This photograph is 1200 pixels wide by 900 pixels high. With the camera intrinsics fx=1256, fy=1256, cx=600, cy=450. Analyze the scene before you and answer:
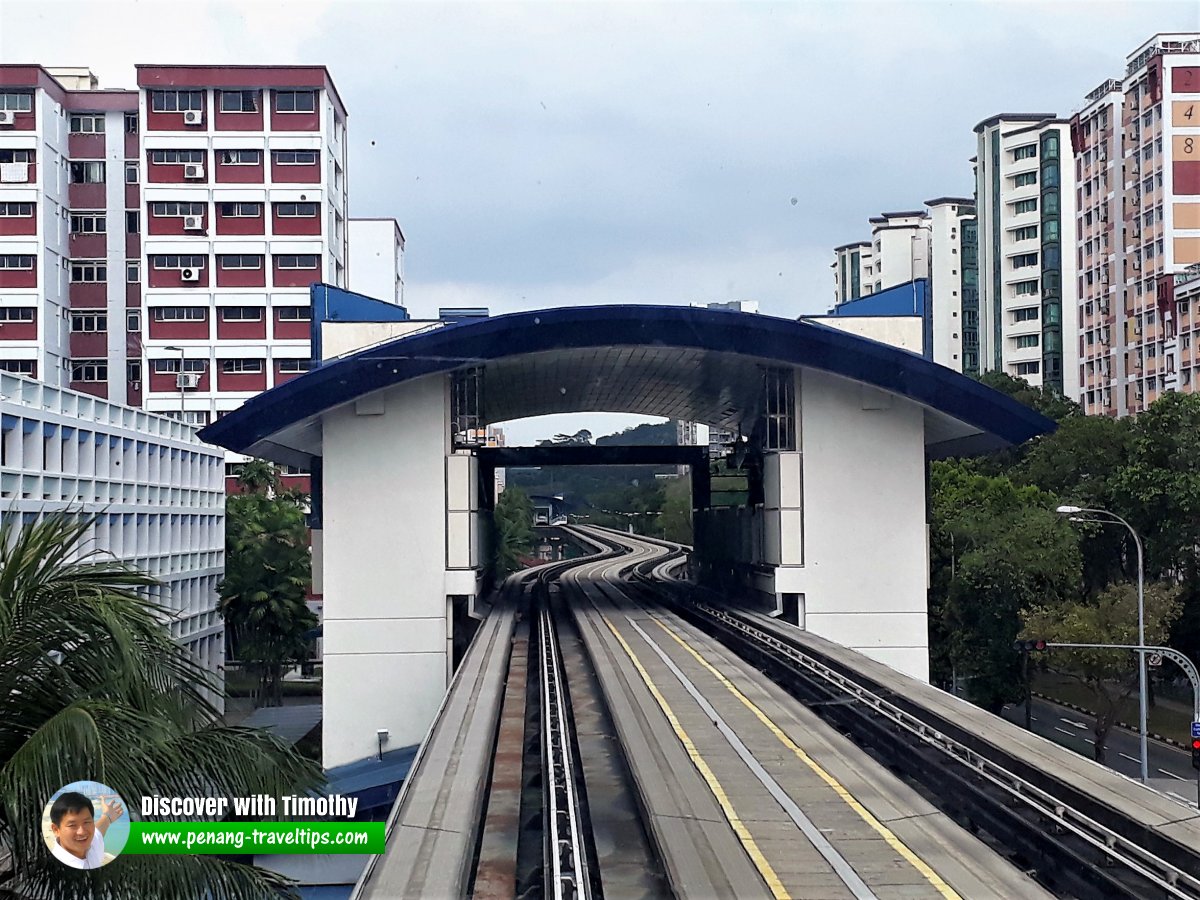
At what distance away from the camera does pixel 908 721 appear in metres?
13.9

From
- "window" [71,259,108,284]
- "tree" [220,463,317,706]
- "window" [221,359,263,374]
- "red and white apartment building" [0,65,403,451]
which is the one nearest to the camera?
"tree" [220,463,317,706]

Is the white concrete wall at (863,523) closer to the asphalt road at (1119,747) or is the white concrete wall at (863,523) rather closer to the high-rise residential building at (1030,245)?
the asphalt road at (1119,747)

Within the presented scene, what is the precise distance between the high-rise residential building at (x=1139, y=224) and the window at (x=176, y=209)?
147ft

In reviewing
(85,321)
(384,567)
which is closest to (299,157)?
(85,321)

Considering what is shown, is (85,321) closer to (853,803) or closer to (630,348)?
(630,348)

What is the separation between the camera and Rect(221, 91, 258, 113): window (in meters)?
57.4

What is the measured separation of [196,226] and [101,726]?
2169 inches

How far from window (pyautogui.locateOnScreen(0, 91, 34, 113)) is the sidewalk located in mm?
49838

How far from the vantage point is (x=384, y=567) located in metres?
25.0

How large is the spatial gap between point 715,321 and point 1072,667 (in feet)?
57.3

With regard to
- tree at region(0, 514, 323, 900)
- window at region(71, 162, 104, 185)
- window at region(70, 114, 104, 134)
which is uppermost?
window at region(70, 114, 104, 134)

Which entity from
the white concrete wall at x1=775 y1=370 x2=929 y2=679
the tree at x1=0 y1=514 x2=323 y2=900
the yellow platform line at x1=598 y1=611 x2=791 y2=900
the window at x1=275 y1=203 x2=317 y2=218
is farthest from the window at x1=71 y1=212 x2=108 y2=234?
the tree at x1=0 y1=514 x2=323 y2=900

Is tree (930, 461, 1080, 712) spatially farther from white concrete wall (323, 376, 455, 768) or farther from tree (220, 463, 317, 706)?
tree (220, 463, 317, 706)

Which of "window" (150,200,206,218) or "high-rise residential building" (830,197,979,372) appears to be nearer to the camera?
"window" (150,200,206,218)
